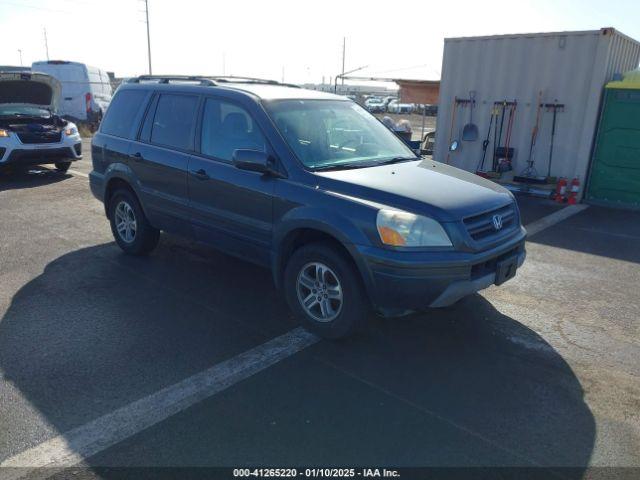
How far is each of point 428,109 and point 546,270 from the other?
1669 inches

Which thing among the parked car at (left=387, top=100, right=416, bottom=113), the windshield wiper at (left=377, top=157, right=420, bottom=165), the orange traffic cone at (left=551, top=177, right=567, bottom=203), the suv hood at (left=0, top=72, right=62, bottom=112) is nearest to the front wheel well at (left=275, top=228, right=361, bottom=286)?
the windshield wiper at (left=377, top=157, right=420, bottom=165)

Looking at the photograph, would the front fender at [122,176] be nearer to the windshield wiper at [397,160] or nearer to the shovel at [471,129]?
the windshield wiper at [397,160]

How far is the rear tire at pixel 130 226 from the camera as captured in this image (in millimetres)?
5773

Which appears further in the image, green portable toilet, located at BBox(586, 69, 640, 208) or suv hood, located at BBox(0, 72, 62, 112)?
suv hood, located at BBox(0, 72, 62, 112)

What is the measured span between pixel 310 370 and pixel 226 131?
2.30 m

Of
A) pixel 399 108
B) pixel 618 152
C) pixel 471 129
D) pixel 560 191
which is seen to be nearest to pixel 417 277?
pixel 560 191

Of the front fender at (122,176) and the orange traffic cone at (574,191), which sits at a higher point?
the front fender at (122,176)

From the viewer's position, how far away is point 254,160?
13.5 feet

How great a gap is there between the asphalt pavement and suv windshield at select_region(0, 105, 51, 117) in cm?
550

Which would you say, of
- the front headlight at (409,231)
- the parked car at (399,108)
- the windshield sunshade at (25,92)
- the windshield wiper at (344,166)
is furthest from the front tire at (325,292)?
the parked car at (399,108)

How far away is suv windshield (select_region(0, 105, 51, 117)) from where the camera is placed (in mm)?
10225

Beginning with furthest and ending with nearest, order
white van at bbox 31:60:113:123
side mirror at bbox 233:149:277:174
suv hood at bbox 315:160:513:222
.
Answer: white van at bbox 31:60:113:123 < side mirror at bbox 233:149:277:174 < suv hood at bbox 315:160:513:222

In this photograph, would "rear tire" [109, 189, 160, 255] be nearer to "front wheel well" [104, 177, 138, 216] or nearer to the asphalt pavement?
"front wheel well" [104, 177, 138, 216]

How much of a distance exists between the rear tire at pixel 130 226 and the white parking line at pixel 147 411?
2.47 meters
